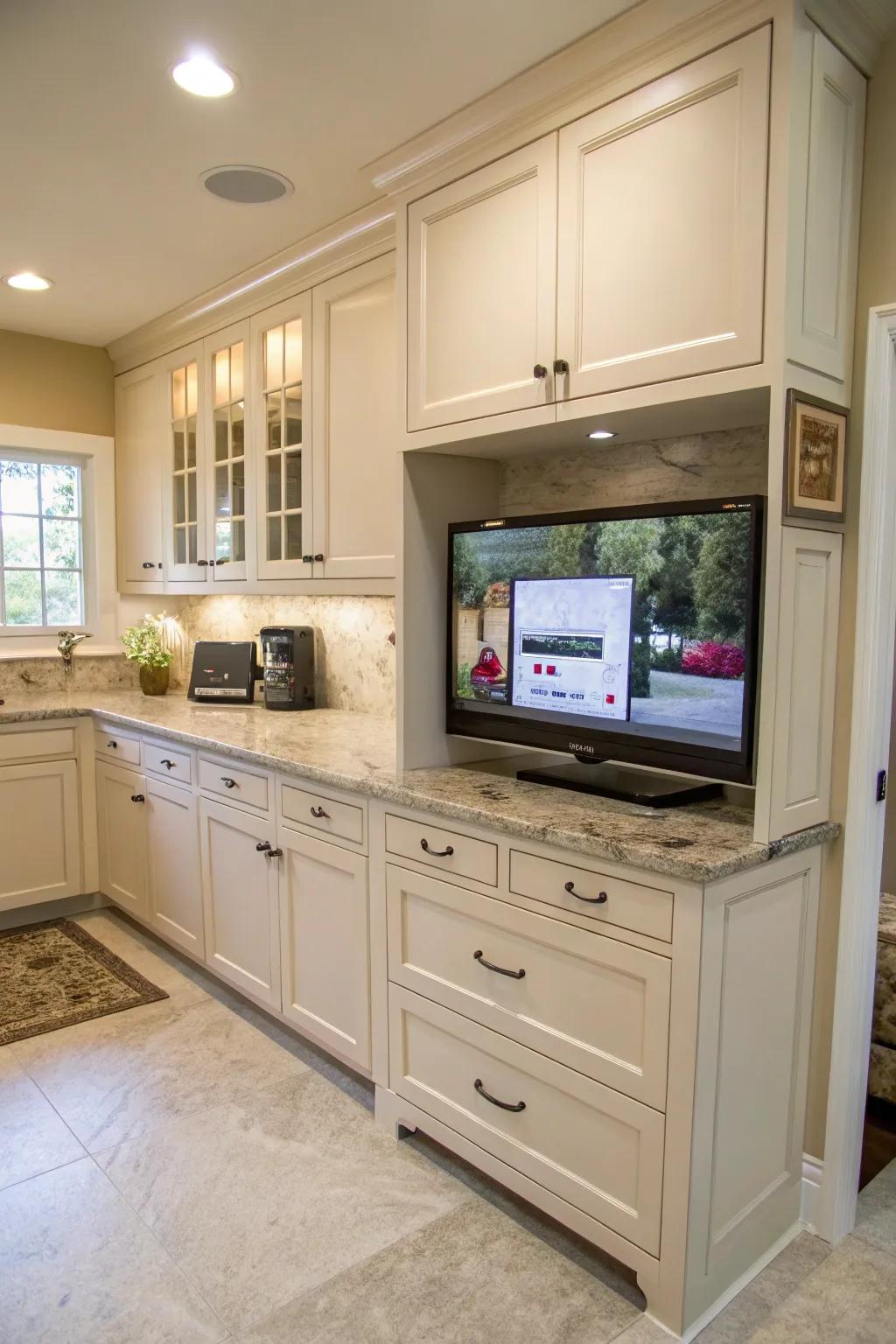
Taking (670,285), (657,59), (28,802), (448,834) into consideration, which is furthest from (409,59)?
(28,802)

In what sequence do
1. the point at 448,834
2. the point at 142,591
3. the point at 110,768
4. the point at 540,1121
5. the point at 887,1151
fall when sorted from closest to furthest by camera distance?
the point at 540,1121
the point at 448,834
the point at 887,1151
the point at 110,768
the point at 142,591

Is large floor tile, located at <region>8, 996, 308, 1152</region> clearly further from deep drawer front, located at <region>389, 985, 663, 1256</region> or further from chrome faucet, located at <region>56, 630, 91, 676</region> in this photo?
chrome faucet, located at <region>56, 630, 91, 676</region>

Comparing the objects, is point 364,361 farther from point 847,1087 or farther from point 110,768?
point 847,1087

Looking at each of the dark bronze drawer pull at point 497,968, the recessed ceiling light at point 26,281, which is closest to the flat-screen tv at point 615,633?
the dark bronze drawer pull at point 497,968

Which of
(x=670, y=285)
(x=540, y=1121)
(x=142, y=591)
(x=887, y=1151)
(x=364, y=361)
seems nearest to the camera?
(x=670, y=285)

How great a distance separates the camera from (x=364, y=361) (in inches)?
113

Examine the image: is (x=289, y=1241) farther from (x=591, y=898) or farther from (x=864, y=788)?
(x=864, y=788)

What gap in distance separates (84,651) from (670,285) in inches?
135

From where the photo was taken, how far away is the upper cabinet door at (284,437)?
3.12m

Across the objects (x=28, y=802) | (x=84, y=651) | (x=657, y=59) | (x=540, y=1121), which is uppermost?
(x=657, y=59)

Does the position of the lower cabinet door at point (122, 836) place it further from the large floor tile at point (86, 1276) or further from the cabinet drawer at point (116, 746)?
the large floor tile at point (86, 1276)

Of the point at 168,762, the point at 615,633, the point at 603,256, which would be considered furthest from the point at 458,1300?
the point at 603,256

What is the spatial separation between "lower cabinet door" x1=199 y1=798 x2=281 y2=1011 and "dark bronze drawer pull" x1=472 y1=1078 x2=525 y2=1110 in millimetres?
886

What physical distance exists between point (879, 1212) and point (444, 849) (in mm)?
1276
